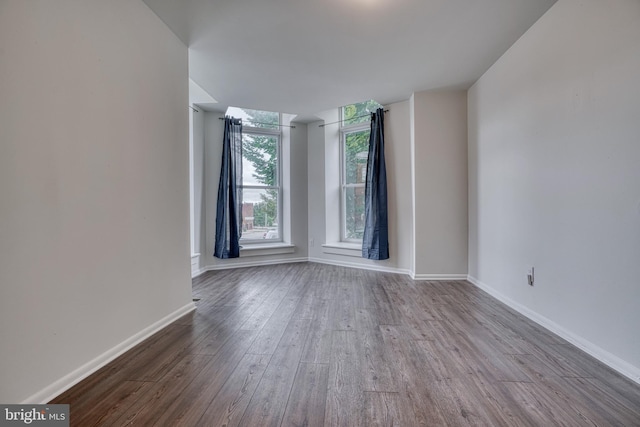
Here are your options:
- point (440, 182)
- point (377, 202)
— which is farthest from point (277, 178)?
point (440, 182)

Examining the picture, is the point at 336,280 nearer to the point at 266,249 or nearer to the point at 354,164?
the point at 266,249

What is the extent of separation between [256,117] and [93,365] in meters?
4.16

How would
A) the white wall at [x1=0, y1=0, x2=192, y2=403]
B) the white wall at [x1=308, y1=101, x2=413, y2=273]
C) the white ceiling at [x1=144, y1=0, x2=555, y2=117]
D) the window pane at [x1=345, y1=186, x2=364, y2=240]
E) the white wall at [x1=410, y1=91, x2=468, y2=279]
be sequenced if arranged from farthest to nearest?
the window pane at [x1=345, y1=186, x2=364, y2=240]
the white wall at [x1=308, y1=101, x2=413, y2=273]
the white wall at [x1=410, y1=91, x2=468, y2=279]
the white ceiling at [x1=144, y1=0, x2=555, y2=117]
the white wall at [x1=0, y1=0, x2=192, y2=403]

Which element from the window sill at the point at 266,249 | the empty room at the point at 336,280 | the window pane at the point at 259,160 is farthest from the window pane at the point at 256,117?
the window sill at the point at 266,249

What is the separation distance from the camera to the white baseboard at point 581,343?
153cm

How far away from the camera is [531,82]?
236 centimetres

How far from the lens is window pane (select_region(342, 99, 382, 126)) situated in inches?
177

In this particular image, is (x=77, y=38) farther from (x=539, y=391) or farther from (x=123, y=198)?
(x=539, y=391)

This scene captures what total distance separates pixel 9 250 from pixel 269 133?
13.5ft

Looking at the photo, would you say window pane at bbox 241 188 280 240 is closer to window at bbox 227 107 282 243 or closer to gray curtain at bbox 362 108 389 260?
window at bbox 227 107 282 243

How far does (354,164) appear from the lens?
484 cm

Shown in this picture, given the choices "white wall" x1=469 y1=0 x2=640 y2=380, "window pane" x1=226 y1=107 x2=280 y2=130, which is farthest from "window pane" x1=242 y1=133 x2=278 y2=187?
"white wall" x1=469 y1=0 x2=640 y2=380

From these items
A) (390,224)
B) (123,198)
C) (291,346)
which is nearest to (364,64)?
(390,224)

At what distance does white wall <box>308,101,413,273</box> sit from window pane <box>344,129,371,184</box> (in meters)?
0.17
